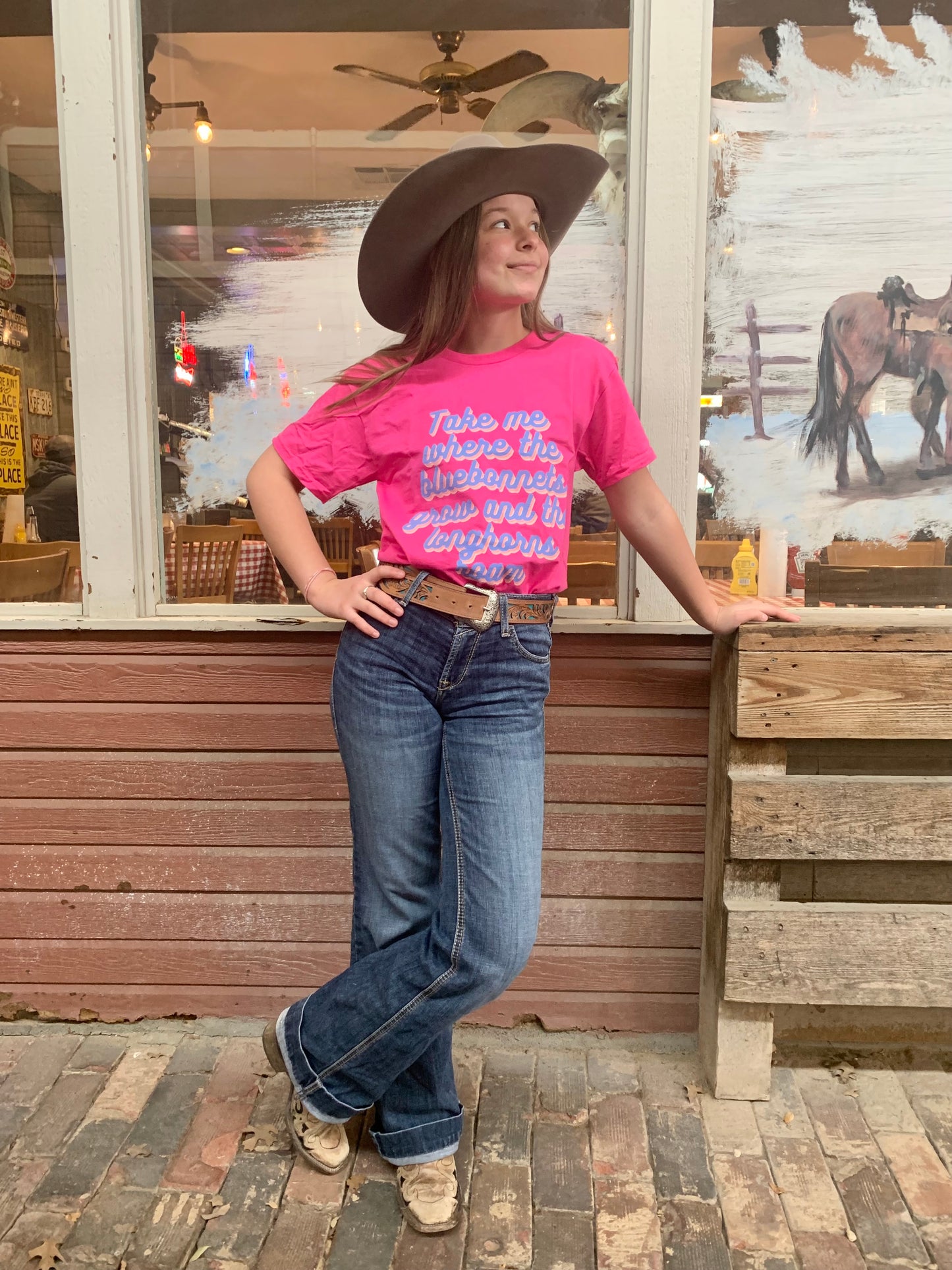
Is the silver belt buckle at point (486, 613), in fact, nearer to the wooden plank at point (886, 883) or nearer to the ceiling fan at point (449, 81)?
the wooden plank at point (886, 883)

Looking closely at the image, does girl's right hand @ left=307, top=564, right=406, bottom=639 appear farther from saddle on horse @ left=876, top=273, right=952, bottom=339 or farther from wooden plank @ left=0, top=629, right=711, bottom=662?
saddle on horse @ left=876, top=273, right=952, bottom=339

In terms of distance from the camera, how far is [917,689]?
2160 millimetres

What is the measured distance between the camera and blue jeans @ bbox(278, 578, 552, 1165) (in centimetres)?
179

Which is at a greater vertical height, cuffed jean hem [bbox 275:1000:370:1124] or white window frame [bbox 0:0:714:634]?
white window frame [bbox 0:0:714:634]

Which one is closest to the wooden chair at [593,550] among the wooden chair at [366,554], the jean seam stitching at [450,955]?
the wooden chair at [366,554]

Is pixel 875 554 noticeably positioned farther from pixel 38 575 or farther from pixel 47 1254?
pixel 47 1254

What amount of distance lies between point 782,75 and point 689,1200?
259 centimetres

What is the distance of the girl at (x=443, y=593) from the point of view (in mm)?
1783

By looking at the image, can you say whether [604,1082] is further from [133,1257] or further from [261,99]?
[261,99]

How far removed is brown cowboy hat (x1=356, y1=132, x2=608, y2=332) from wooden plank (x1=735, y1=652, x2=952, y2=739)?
3.45 ft

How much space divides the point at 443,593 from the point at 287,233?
1430 mm

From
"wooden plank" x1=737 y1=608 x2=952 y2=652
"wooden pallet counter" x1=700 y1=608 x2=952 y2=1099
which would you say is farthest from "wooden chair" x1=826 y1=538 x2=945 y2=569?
"wooden plank" x1=737 y1=608 x2=952 y2=652

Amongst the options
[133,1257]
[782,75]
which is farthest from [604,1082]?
[782,75]

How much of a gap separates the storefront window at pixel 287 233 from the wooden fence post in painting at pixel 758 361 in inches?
13.0
